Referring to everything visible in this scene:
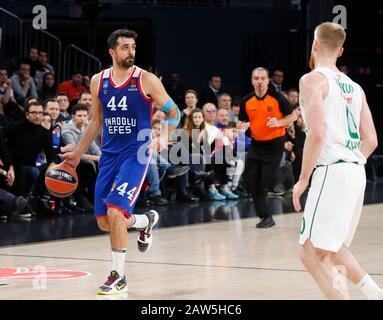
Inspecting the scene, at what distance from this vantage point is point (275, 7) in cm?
2202

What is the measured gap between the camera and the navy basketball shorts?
7953mm

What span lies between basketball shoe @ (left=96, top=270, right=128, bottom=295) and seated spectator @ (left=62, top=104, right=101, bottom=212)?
6.37 m

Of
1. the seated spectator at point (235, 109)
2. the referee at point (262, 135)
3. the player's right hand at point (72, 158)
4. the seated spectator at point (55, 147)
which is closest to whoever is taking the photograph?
the player's right hand at point (72, 158)

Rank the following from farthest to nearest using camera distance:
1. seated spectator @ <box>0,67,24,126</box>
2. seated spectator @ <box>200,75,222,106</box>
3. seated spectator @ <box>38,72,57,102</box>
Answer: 1. seated spectator @ <box>200,75,222,106</box>
2. seated spectator @ <box>38,72,57,102</box>
3. seated spectator @ <box>0,67,24,126</box>

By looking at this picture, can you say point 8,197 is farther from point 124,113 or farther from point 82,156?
point 124,113

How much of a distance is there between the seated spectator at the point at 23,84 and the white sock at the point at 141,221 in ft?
26.0

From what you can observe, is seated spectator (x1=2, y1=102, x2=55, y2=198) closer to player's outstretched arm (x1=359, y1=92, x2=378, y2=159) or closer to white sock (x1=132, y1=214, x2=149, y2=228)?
white sock (x1=132, y1=214, x2=149, y2=228)

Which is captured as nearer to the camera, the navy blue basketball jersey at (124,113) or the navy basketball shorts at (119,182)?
the navy basketball shorts at (119,182)

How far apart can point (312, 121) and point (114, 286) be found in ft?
8.26

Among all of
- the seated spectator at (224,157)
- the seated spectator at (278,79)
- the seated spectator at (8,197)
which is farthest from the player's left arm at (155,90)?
the seated spectator at (278,79)

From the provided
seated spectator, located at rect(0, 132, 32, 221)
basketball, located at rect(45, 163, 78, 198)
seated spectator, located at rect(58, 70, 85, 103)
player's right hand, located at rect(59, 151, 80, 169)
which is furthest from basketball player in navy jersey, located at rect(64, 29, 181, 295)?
seated spectator, located at rect(58, 70, 85, 103)

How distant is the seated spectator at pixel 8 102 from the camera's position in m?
15.7

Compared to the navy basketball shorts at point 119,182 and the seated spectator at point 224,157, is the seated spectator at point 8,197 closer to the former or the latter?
the seated spectator at point 224,157
